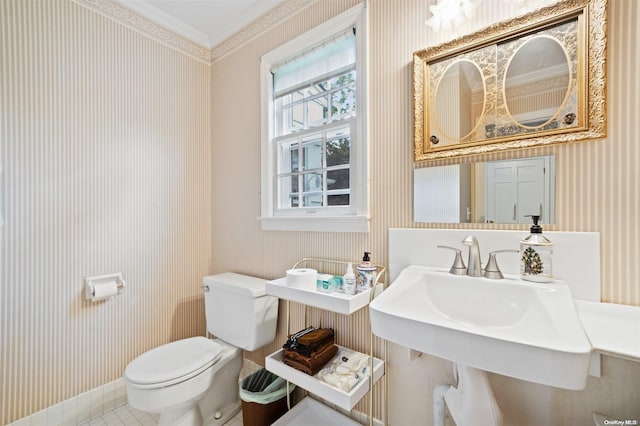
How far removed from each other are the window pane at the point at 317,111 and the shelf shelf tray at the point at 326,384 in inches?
51.4

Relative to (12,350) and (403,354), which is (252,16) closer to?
(403,354)

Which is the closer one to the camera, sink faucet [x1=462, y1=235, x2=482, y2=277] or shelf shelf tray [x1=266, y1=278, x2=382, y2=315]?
sink faucet [x1=462, y1=235, x2=482, y2=277]

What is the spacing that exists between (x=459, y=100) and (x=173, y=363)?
185 cm

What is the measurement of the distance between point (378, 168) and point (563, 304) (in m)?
0.86

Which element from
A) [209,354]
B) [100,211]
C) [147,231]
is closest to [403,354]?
[209,354]

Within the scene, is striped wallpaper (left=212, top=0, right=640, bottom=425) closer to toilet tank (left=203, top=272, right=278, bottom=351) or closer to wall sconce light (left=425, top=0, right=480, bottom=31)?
wall sconce light (left=425, top=0, right=480, bottom=31)

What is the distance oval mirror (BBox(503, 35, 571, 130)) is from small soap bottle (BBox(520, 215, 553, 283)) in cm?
39

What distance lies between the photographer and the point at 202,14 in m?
1.92

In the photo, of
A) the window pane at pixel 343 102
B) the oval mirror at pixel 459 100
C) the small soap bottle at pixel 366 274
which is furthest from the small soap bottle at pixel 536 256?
the window pane at pixel 343 102

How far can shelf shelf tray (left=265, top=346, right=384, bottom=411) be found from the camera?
109 centimetres

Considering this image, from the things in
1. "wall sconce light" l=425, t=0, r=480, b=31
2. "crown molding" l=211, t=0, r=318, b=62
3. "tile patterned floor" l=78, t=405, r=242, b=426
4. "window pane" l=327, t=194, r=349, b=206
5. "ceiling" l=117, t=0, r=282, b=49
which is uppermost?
"ceiling" l=117, t=0, r=282, b=49

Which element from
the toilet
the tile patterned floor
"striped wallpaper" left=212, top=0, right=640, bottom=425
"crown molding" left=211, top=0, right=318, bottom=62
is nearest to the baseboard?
the tile patterned floor

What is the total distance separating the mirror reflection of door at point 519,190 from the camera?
97 cm

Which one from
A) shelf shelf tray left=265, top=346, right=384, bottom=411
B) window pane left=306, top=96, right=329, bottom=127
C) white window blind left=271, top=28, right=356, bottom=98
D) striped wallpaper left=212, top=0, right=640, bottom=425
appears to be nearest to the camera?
striped wallpaper left=212, top=0, right=640, bottom=425
